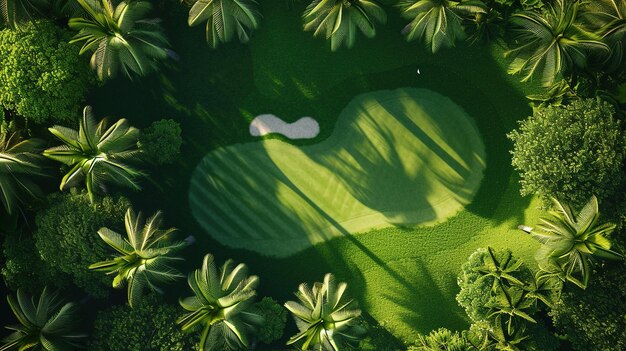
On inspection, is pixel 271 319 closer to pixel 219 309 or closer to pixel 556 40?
pixel 219 309

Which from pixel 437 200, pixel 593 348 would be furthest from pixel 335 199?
pixel 593 348

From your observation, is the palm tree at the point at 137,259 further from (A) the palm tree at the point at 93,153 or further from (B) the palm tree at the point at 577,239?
(B) the palm tree at the point at 577,239

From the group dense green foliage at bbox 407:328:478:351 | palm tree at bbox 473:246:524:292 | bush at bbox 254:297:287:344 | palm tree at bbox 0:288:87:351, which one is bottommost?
dense green foliage at bbox 407:328:478:351

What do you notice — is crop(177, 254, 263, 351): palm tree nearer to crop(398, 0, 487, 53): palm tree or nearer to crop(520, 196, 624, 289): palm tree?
crop(520, 196, 624, 289): palm tree

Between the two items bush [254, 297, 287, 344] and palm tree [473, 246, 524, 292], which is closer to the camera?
palm tree [473, 246, 524, 292]

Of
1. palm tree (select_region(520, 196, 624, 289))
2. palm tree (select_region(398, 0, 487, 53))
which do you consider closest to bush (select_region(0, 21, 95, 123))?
palm tree (select_region(398, 0, 487, 53))

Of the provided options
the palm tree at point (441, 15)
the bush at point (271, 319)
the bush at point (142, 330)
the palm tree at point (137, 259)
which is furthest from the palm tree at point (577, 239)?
the bush at point (142, 330)
